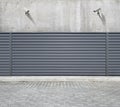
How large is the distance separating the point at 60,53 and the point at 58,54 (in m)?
0.10

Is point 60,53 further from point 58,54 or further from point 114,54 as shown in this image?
point 114,54

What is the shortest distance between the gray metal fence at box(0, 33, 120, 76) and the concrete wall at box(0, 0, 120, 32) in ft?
1.31

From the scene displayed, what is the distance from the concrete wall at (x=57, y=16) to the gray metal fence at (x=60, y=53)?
1.31 feet

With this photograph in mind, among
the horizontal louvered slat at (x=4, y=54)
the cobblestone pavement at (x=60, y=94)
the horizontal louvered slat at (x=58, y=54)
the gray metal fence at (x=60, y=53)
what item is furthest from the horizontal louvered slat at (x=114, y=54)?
the horizontal louvered slat at (x=4, y=54)

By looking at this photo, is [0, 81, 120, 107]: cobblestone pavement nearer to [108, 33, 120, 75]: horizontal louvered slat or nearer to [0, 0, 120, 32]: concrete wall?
[108, 33, 120, 75]: horizontal louvered slat

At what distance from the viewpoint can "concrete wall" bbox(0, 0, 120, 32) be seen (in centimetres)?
1237

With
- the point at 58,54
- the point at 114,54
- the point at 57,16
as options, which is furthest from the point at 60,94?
the point at 57,16

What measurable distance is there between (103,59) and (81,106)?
15.5 feet

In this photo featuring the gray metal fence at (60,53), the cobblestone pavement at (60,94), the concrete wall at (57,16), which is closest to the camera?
the cobblestone pavement at (60,94)

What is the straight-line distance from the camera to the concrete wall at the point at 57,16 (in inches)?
487

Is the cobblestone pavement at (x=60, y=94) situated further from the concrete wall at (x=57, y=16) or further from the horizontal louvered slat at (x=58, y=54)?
the concrete wall at (x=57, y=16)

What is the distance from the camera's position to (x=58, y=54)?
12.2 m

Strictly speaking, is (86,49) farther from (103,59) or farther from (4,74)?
(4,74)

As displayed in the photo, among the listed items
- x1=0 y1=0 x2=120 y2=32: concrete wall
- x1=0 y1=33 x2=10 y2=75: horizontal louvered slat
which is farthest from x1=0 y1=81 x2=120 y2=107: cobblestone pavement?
x1=0 y1=0 x2=120 y2=32: concrete wall
